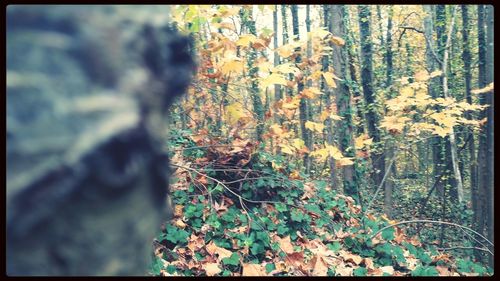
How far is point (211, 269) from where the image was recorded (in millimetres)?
3572

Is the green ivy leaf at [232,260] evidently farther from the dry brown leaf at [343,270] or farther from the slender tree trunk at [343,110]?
the slender tree trunk at [343,110]

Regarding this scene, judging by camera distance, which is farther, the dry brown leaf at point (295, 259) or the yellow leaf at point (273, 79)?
the yellow leaf at point (273, 79)

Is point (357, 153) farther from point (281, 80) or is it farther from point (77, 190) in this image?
point (77, 190)

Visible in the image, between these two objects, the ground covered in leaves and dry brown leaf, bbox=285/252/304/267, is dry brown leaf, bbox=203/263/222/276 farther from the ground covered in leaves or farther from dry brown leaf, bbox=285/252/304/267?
dry brown leaf, bbox=285/252/304/267

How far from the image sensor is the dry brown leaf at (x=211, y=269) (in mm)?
3525

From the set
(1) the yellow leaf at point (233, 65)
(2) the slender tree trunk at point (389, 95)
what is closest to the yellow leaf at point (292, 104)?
(1) the yellow leaf at point (233, 65)

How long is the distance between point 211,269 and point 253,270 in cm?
42

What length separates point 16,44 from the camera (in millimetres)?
917

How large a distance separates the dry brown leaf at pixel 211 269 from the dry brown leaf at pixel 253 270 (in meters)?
0.26

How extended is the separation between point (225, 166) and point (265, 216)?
2.77 feet

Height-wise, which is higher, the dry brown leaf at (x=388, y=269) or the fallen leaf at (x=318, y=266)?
the fallen leaf at (x=318, y=266)

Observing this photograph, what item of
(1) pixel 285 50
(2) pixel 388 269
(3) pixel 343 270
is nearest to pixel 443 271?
(2) pixel 388 269

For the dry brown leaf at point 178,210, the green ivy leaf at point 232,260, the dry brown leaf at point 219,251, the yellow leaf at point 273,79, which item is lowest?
the green ivy leaf at point 232,260

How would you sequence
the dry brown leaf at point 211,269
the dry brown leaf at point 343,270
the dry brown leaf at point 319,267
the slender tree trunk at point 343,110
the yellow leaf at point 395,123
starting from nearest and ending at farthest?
the dry brown leaf at point 211,269, the dry brown leaf at point 319,267, the dry brown leaf at point 343,270, the yellow leaf at point 395,123, the slender tree trunk at point 343,110
